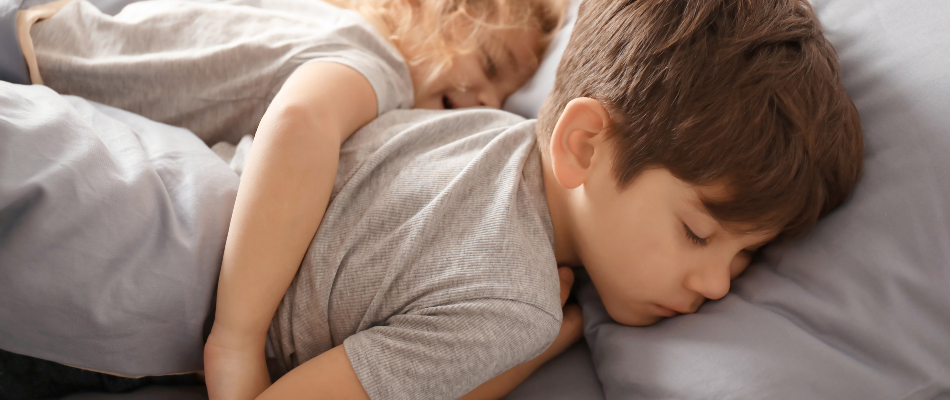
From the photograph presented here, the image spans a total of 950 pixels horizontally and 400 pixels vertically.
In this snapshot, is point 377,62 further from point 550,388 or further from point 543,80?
point 550,388

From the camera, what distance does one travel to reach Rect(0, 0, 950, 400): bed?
62 centimetres

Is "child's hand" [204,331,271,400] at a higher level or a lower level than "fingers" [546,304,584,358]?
higher

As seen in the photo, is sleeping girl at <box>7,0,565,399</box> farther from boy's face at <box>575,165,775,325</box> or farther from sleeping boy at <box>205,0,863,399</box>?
Answer: boy's face at <box>575,165,775,325</box>

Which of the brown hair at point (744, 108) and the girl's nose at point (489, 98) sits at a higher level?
the brown hair at point (744, 108)

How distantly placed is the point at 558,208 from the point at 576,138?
129 mm

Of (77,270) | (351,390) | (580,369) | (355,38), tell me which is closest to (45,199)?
(77,270)

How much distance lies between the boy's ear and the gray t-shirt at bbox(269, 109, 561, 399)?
7 centimetres

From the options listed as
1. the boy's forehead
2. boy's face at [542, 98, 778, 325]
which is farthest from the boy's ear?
the boy's forehead

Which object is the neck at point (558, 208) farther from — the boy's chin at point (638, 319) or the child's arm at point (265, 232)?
the child's arm at point (265, 232)

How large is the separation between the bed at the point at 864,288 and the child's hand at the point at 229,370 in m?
0.14

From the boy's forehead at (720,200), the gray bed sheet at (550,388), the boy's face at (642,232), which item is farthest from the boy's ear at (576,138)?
the gray bed sheet at (550,388)

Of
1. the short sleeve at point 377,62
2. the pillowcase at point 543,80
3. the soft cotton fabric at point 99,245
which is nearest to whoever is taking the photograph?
the soft cotton fabric at point 99,245

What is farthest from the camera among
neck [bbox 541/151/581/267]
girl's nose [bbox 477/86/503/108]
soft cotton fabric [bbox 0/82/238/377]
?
girl's nose [bbox 477/86/503/108]

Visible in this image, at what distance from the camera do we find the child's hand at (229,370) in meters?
0.69
